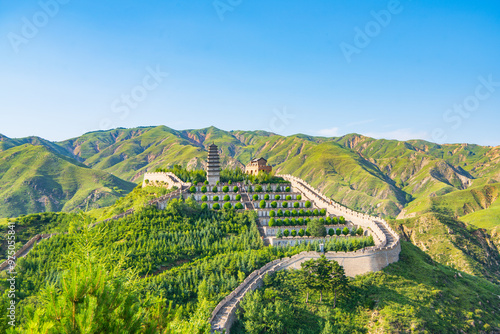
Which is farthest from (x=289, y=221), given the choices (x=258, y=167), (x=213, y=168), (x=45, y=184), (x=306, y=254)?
(x=45, y=184)

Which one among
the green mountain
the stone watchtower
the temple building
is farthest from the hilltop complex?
the green mountain

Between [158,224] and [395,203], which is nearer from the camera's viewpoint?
[158,224]

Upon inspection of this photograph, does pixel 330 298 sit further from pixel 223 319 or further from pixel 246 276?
pixel 223 319

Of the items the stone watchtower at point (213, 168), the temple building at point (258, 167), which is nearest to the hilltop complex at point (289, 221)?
the stone watchtower at point (213, 168)

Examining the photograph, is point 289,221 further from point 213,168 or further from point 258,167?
point 258,167

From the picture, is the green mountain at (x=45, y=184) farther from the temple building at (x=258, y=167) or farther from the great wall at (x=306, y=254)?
the great wall at (x=306, y=254)

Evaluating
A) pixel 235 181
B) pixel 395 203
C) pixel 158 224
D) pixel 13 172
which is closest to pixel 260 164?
pixel 235 181

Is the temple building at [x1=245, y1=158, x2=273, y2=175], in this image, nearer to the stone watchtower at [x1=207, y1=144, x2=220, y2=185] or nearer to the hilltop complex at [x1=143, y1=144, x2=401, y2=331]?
the hilltop complex at [x1=143, y1=144, x2=401, y2=331]
